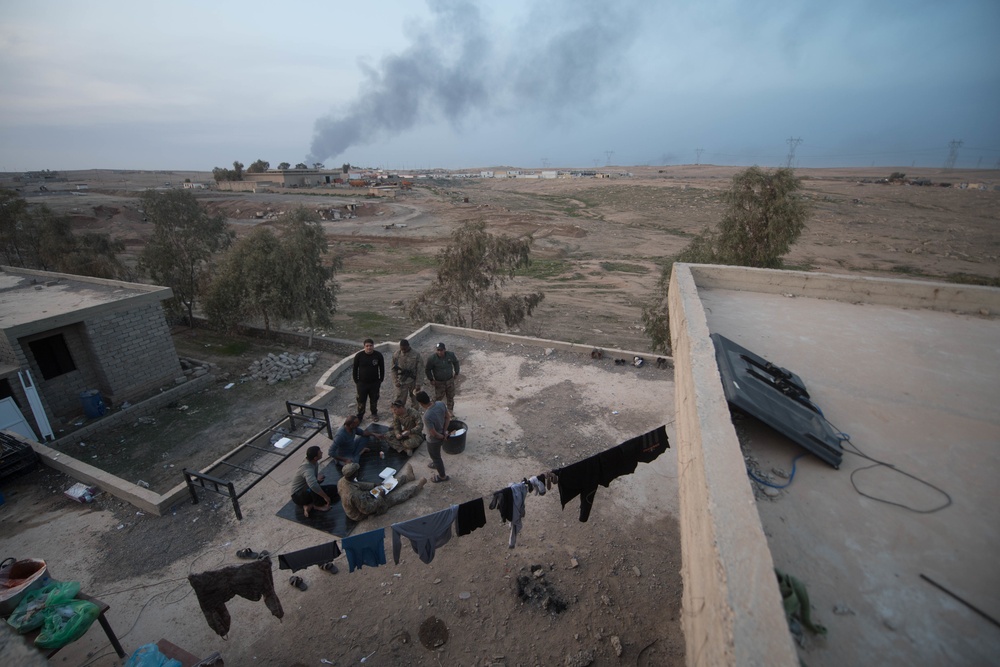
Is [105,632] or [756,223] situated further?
[756,223]

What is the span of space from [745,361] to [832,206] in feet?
229

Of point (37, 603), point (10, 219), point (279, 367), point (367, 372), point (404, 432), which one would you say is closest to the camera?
point (37, 603)

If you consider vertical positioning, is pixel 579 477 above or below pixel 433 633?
above

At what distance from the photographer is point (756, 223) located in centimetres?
1465

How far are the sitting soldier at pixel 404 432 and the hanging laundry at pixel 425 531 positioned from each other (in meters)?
2.97

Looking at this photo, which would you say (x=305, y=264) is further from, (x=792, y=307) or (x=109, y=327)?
(x=792, y=307)

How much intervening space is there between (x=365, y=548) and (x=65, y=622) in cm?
283

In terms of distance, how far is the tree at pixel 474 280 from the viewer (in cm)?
1667

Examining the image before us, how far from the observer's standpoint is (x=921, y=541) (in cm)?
270

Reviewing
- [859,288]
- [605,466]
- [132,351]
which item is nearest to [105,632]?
[605,466]

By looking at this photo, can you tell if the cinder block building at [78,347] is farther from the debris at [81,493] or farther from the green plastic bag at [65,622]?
the green plastic bag at [65,622]

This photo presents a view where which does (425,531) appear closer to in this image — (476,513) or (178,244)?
(476,513)

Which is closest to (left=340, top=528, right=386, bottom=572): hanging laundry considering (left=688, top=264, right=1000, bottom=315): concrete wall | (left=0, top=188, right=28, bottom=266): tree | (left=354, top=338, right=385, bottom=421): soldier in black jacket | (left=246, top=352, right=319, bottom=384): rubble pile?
(left=354, top=338, right=385, bottom=421): soldier in black jacket

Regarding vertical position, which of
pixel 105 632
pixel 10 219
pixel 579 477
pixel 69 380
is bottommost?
pixel 69 380
